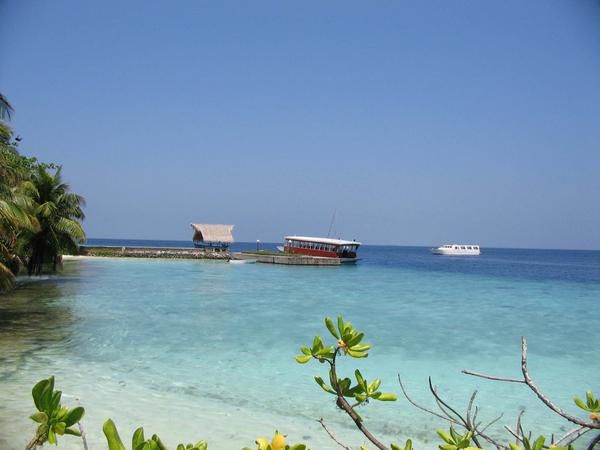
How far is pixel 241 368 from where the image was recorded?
7375mm

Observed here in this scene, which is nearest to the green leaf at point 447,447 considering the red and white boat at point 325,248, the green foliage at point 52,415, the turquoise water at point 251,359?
the green foliage at point 52,415

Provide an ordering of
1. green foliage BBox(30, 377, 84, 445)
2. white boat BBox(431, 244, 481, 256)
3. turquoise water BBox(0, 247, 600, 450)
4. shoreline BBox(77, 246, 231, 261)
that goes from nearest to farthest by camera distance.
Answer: green foliage BBox(30, 377, 84, 445) → turquoise water BBox(0, 247, 600, 450) → shoreline BBox(77, 246, 231, 261) → white boat BBox(431, 244, 481, 256)

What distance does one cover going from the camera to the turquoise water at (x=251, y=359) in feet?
16.9

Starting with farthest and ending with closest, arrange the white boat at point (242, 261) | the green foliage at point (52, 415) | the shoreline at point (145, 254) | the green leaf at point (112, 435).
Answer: the shoreline at point (145, 254) → the white boat at point (242, 261) → the green foliage at point (52, 415) → the green leaf at point (112, 435)

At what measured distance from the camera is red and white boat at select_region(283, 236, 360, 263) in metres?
39.4

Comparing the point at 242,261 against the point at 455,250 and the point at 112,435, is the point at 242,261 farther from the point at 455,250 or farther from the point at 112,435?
the point at 455,250

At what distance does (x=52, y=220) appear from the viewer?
59.1 ft

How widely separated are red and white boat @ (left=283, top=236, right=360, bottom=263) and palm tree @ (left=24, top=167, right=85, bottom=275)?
2336cm

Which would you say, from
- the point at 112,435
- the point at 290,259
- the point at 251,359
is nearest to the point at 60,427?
the point at 112,435

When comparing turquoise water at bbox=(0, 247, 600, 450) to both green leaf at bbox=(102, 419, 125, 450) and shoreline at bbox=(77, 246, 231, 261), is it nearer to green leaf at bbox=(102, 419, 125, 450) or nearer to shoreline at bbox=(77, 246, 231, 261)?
green leaf at bbox=(102, 419, 125, 450)

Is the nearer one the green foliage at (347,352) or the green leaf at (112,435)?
the green leaf at (112,435)

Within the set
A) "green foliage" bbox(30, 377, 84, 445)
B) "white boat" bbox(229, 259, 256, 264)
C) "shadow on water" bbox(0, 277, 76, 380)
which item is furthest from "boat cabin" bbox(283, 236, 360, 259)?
"green foliage" bbox(30, 377, 84, 445)

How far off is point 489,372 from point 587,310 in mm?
11466

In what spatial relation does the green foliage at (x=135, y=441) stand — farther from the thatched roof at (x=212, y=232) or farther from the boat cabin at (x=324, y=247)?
the thatched roof at (x=212, y=232)
